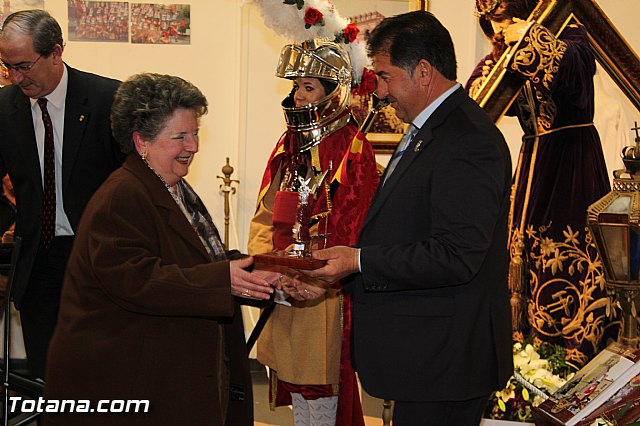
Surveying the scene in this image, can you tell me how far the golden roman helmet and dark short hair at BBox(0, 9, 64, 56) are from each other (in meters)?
0.91

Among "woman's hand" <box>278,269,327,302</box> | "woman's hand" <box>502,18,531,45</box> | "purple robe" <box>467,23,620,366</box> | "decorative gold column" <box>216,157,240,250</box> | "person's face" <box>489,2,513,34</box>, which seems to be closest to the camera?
"woman's hand" <box>278,269,327,302</box>

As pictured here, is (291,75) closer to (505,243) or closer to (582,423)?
(505,243)

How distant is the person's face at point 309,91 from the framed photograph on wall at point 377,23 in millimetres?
2414

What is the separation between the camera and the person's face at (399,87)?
2.41 metres

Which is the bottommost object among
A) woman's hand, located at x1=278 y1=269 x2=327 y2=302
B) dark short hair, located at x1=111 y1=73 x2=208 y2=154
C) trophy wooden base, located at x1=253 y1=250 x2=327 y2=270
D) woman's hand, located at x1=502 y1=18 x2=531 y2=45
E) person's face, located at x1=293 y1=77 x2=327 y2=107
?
woman's hand, located at x1=278 y1=269 x2=327 y2=302

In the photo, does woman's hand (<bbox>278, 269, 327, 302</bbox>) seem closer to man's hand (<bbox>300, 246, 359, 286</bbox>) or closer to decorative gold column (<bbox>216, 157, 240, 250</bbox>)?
man's hand (<bbox>300, 246, 359, 286</bbox>)

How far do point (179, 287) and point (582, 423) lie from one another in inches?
53.8

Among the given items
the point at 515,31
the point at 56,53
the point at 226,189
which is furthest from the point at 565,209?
the point at 226,189

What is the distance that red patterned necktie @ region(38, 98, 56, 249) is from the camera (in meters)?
3.38

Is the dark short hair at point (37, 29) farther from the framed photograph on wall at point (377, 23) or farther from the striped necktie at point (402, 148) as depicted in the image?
the framed photograph on wall at point (377, 23)

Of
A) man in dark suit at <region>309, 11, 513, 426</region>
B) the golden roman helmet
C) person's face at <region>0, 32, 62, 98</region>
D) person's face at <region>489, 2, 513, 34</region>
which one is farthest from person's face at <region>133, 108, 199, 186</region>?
person's face at <region>489, 2, 513, 34</region>

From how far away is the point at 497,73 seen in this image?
344cm

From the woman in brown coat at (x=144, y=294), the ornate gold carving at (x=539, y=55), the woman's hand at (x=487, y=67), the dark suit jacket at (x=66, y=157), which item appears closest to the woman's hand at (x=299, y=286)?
the woman in brown coat at (x=144, y=294)

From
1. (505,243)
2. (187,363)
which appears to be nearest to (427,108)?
(505,243)
